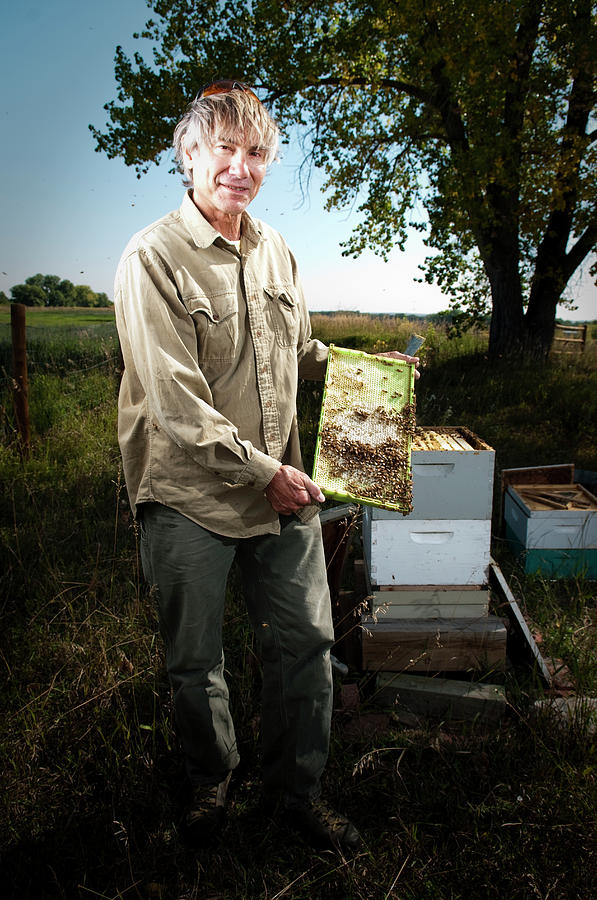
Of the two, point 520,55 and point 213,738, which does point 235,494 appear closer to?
point 213,738

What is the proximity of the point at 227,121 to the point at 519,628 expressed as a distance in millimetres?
2514

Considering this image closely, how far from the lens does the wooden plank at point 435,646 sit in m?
2.71

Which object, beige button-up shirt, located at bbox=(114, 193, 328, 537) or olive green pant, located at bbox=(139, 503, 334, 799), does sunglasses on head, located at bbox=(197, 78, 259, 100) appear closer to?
beige button-up shirt, located at bbox=(114, 193, 328, 537)

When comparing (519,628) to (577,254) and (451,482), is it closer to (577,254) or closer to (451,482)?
(451,482)

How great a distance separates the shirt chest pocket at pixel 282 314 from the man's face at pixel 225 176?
0.90 feet

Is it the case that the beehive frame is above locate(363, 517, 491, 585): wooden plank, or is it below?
above

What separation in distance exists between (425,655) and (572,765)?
2.30ft

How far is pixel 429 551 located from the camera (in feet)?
8.98

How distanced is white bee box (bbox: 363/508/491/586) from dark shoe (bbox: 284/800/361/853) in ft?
3.26

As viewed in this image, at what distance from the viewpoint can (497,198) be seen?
31.6 feet

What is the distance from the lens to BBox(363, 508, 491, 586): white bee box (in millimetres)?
2701

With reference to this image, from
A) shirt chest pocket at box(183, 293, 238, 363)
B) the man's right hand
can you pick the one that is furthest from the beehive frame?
shirt chest pocket at box(183, 293, 238, 363)

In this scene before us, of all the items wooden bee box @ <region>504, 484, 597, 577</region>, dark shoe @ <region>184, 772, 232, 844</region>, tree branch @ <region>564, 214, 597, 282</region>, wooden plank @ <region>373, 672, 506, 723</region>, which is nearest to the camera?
dark shoe @ <region>184, 772, 232, 844</region>

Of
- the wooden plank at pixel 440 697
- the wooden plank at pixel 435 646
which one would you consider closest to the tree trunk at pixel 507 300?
the wooden plank at pixel 435 646
